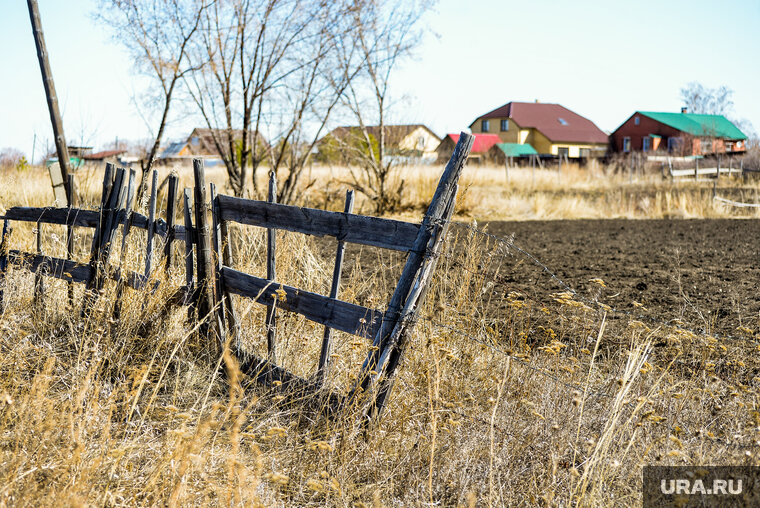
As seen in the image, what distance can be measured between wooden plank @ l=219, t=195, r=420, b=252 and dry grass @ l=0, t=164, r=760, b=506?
0.43m

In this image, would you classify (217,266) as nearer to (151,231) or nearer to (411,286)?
(151,231)

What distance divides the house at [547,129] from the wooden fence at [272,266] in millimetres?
53158

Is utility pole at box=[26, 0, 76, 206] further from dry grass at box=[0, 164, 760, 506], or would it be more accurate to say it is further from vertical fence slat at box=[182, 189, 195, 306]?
vertical fence slat at box=[182, 189, 195, 306]

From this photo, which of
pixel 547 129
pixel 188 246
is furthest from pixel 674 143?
pixel 188 246

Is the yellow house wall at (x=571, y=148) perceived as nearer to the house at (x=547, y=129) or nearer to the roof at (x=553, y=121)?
the house at (x=547, y=129)

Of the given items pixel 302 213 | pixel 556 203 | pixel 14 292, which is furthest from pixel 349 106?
pixel 302 213

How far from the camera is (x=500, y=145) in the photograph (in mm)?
52906

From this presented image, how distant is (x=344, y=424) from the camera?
314 cm

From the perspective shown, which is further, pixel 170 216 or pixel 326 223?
pixel 170 216

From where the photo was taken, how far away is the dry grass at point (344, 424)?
253 centimetres

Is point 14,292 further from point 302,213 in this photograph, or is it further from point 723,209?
point 723,209

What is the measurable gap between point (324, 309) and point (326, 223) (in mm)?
506

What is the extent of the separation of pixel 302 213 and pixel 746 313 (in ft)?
14.9

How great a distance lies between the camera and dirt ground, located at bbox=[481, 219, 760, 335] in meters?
6.10
